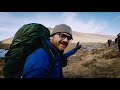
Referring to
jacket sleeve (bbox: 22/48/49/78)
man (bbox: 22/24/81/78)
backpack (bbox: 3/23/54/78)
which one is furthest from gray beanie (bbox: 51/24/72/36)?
jacket sleeve (bbox: 22/48/49/78)

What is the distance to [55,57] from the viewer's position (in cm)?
310

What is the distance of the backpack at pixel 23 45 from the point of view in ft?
10.2

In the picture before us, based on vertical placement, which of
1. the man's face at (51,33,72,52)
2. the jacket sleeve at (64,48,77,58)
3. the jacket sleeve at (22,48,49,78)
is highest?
the man's face at (51,33,72,52)

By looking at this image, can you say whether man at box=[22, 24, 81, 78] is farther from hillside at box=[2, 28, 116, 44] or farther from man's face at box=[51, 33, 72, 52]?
hillside at box=[2, 28, 116, 44]

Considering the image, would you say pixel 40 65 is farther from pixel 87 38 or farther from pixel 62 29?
→ pixel 87 38

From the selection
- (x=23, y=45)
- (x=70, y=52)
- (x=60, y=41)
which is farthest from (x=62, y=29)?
(x=23, y=45)

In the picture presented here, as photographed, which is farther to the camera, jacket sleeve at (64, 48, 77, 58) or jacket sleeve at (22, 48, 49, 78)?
jacket sleeve at (64, 48, 77, 58)

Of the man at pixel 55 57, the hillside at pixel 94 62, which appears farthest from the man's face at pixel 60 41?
the hillside at pixel 94 62

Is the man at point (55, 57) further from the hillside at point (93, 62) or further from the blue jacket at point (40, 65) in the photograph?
the hillside at point (93, 62)

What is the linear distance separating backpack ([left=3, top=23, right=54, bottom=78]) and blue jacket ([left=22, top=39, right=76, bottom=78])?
0.24 feet

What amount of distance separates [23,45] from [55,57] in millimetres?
580

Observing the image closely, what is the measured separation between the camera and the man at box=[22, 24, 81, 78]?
3.02 metres
